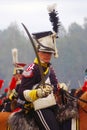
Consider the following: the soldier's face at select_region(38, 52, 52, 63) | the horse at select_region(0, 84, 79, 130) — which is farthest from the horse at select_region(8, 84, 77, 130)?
the soldier's face at select_region(38, 52, 52, 63)

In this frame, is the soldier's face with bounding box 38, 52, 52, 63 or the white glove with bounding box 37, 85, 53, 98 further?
the soldier's face with bounding box 38, 52, 52, 63

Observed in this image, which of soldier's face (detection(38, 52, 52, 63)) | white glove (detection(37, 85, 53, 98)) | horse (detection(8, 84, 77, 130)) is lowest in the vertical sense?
horse (detection(8, 84, 77, 130))

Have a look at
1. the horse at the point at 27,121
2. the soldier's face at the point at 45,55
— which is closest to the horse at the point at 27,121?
the horse at the point at 27,121

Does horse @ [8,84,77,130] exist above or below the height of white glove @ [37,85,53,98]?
below

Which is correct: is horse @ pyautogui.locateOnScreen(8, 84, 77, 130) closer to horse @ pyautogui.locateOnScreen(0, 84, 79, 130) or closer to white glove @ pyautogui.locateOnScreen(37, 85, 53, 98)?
horse @ pyautogui.locateOnScreen(0, 84, 79, 130)

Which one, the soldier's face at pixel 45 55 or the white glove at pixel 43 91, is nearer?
the white glove at pixel 43 91

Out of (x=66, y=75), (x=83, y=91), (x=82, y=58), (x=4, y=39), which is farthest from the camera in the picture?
(x=4, y=39)

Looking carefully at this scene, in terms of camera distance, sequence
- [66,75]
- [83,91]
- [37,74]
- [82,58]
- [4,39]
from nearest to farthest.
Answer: [37,74] → [83,91] → [66,75] → [82,58] → [4,39]

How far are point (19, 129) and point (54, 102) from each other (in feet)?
2.14

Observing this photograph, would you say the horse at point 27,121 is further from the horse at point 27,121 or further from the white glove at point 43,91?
the white glove at point 43,91

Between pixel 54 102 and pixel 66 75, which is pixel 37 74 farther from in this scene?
pixel 66 75

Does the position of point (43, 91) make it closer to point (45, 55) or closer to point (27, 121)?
point (45, 55)

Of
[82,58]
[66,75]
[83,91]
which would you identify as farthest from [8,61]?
[83,91]

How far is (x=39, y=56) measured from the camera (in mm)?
8727
